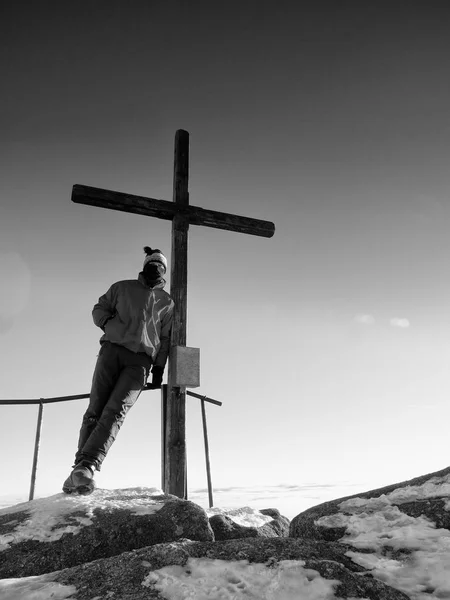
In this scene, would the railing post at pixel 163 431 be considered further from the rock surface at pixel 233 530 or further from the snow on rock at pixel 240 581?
the snow on rock at pixel 240 581

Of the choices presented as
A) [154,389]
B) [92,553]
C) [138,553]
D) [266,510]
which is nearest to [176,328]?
[154,389]

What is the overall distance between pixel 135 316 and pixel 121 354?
1.37 feet

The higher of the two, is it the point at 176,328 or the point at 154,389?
the point at 176,328

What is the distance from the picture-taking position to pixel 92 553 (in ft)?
9.59

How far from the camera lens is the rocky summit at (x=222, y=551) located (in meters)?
1.97

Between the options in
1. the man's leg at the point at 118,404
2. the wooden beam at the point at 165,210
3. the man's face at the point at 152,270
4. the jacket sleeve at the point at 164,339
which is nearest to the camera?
the man's leg at the point at 118,404

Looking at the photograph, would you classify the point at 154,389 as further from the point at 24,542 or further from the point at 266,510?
the point at 24,542

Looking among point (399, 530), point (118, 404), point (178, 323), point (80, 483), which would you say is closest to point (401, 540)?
point (399, 530)

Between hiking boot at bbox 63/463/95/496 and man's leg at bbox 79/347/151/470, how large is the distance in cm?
19

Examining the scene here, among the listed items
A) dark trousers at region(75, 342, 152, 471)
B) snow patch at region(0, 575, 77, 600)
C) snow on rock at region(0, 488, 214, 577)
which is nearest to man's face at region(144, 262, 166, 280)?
dark trousers at region(75, 342, 152, 471)

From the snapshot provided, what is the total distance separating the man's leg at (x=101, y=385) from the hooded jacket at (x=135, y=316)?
0.45 feet

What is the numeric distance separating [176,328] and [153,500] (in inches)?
108

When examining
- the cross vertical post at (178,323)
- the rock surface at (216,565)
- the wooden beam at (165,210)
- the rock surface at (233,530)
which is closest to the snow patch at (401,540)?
the rock surface at (216,565)

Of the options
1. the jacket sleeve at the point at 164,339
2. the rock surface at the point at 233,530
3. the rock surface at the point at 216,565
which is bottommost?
the rock surface at the point at 233,530
